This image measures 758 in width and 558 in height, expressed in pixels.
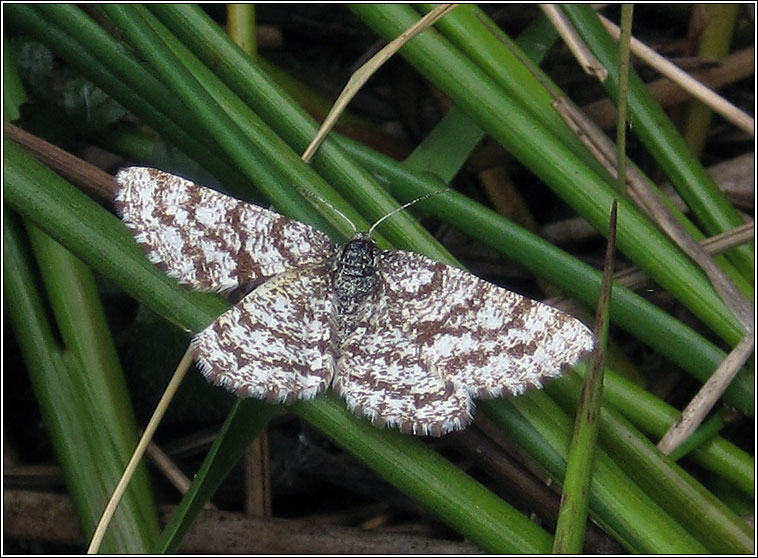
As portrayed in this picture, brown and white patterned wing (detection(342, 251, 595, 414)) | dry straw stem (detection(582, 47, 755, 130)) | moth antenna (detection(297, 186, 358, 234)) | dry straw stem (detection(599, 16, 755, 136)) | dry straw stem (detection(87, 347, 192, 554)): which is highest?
dry straw stem (detection(582, 47, 755, 130))

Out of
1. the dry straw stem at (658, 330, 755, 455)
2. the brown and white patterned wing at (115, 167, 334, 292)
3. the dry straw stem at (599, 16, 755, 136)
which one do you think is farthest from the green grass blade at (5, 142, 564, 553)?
the dry straw stem at (599, 16, 755, 136)

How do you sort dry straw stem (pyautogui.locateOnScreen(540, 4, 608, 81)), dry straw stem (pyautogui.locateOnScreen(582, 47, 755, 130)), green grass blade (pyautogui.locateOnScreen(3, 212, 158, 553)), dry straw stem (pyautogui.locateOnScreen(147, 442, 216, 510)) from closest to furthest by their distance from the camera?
green grass blade (pyautogui.locateOnScreen(3, 212, 158, 553)) → dry straw stem (pyautogui.locateOnScreen(540, 4, 608, 81)) → dry straw stem (pyautogui.locateOnScreen(147, 442, 216, 510)) → dry straw stem (pyautogui.locateOnScreen(582, 47, 755, 130))

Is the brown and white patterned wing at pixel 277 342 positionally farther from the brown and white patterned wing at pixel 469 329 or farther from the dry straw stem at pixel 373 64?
the dry straw stem at pixel 373 64

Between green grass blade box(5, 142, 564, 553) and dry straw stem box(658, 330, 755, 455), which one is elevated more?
dry straw stem box(658, 330, 755, 455)

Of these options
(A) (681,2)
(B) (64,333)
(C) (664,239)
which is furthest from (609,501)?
(A) (681,2)

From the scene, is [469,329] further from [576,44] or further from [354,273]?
[576,44]

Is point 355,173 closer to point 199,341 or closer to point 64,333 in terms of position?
point 199,341

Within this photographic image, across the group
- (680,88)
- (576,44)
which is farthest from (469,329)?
(680,88)

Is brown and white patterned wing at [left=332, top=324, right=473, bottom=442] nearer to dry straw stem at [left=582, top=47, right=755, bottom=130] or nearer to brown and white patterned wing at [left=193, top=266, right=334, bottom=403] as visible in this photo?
brown and white patterned wing at [left=193, top=266, right=334, bottom=403]
